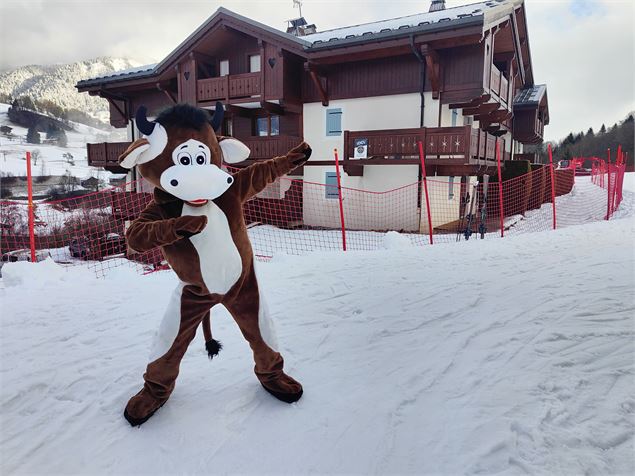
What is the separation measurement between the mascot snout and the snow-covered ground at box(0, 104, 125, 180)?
2156cm

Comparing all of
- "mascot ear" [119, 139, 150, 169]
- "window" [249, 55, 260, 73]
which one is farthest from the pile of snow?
"window" [249, 55, 260, 73]

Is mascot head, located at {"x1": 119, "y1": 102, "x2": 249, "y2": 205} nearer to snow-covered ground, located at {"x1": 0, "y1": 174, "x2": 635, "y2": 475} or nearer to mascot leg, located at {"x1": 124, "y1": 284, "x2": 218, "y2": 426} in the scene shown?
mascot leg, located at {"x1": 124, "y1": 284, "x2": 218, "y2": 426}

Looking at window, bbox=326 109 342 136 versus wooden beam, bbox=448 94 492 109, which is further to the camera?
window, bbox=326 109 342 136

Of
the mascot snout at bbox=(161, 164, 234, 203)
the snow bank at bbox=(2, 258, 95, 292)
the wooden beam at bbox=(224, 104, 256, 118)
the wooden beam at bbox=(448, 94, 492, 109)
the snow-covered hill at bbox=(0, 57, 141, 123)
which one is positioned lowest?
the snow bank at bbox=(2, 258, 95, 292)

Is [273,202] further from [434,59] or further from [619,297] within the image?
[619,297]

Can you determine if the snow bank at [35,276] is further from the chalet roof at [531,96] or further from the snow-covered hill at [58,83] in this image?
the snow-covered hill at [58,83]

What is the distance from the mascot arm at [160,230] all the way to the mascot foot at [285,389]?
120 cm

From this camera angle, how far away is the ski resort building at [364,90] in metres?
12.0

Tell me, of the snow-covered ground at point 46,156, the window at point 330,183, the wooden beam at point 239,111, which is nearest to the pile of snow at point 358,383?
the window at point 330,183

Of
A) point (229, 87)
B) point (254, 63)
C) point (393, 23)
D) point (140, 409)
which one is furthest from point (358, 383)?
point (393, 23)

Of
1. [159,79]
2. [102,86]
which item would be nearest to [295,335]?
[159,79]

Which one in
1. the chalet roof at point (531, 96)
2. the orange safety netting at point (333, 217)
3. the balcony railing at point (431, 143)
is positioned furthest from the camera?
the chalet roof at point (531, 96)

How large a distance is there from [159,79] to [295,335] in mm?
15468

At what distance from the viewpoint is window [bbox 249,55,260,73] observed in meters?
15.6
